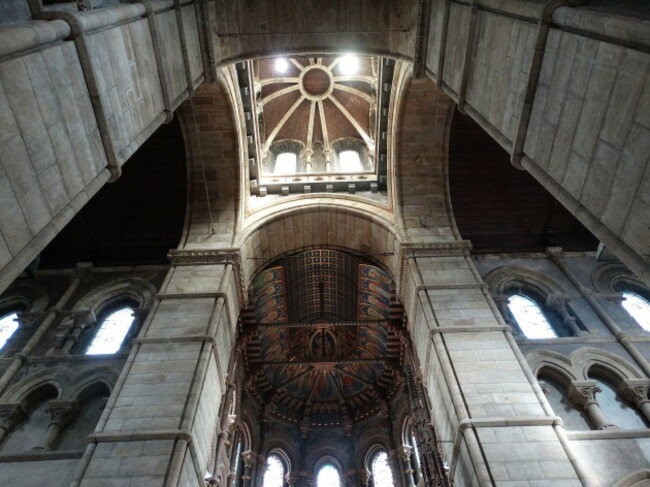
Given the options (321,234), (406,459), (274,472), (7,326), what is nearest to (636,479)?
(321,234)

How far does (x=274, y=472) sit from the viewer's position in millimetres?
15812

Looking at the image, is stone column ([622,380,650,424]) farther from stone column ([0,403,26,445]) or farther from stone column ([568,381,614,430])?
stone column ([0,403,26,445])

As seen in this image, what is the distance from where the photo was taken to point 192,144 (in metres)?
11.7

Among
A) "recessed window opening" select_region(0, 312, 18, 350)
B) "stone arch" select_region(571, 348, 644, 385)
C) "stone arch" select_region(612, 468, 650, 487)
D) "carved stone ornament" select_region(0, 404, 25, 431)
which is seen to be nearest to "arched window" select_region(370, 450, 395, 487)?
"stone arch" select_region(571, 348, 644, 385)

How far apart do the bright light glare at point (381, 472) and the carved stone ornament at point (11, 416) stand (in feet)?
37.0

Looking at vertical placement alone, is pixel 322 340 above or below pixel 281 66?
below

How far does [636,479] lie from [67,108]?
888 cm

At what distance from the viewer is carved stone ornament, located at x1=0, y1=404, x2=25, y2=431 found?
8.15m

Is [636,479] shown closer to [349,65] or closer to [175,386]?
[175,386]

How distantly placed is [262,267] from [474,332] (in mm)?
6210

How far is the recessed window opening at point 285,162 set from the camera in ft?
51.5

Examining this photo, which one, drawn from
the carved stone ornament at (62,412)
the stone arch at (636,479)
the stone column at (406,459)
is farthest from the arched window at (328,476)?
the stone arch at (636,479)

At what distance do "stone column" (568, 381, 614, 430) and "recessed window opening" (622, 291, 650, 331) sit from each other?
270cm

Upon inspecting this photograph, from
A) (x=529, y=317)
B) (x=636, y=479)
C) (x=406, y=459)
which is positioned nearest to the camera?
(x=636, y=479)
